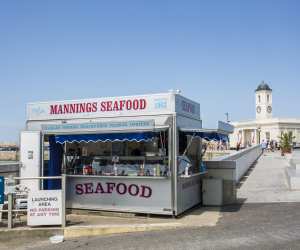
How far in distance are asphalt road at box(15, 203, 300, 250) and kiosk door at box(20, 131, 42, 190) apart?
3.38m

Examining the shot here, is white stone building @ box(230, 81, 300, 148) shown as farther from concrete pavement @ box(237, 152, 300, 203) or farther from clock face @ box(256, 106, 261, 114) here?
concrete pavement @ box(237, 152, 300, 203)

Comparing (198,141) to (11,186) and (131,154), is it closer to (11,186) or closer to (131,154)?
(131,154)

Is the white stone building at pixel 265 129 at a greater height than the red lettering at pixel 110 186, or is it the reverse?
the white stone building at pixel 265 129

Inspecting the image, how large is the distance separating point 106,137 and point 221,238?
4.08 m

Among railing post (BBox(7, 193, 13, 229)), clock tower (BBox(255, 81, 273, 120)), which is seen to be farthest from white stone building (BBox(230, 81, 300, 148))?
railing post (BBox(7, 193, 13, 229))

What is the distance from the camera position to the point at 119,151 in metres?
12.3

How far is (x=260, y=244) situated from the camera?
8172 millimetres

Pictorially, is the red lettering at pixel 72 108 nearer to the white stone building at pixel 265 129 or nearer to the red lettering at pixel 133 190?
the red lettering at pixel 133 190

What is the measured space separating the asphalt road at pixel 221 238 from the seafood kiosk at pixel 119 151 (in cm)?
158

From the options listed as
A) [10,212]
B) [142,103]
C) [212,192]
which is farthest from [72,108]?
[212,192]

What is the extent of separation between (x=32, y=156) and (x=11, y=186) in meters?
1.52

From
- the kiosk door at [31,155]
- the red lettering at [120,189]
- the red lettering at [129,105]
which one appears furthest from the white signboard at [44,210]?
the red lettering at [129,105]

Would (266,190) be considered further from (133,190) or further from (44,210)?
(44,210)

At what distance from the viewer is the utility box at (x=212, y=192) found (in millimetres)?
13016
